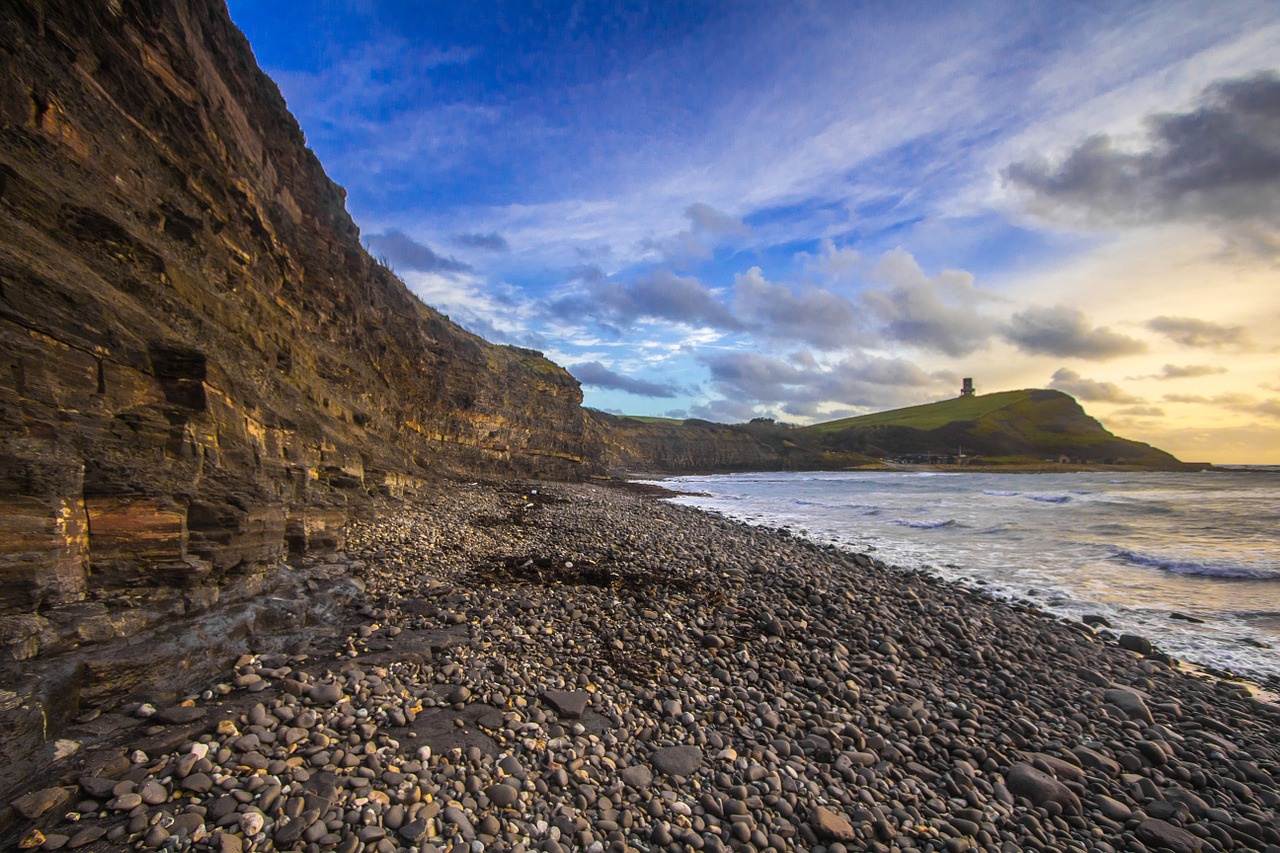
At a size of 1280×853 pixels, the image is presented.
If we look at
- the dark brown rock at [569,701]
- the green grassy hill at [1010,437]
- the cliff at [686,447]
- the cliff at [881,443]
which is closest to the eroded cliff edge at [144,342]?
the dark brown rock at [569,701]

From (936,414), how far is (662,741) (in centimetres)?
18277

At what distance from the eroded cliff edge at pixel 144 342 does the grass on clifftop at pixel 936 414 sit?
15190 centimetres

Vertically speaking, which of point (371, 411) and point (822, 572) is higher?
point (371, 411)

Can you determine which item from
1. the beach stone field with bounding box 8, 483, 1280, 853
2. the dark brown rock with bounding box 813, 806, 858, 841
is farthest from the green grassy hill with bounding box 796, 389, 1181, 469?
the dark brown rock with bounding box 813, 806, 858, 841

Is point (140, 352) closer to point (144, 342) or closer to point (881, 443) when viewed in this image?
point (144, 342)

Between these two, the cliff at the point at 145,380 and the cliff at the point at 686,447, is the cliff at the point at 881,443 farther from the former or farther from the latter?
the cliff at the point at 145,380

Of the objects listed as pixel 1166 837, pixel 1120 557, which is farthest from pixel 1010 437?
pixel 1166 837

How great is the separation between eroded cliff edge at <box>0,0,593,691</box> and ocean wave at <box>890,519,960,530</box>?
2667 centimetres

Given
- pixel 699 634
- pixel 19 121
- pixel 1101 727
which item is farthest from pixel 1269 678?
pixel 19 121

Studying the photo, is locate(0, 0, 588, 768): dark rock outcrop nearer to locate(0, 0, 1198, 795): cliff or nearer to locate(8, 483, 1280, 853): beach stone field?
locate(0, 0, 1198, 795): cliff

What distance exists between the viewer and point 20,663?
4711 millimetres

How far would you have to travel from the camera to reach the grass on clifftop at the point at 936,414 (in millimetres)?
149125

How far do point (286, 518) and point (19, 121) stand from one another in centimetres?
690

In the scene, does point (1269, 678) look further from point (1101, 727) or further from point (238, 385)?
point (238, 385)
